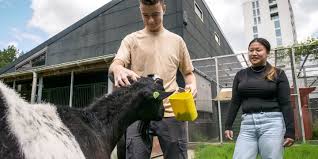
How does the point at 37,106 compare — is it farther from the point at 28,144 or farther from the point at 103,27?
the point at 103,27

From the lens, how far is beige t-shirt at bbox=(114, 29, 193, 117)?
312 centimetres

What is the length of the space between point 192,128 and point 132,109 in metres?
9.25

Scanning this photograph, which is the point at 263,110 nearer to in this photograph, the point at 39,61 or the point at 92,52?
the point at 92,52

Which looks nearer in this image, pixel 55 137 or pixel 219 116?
pixel 55 137

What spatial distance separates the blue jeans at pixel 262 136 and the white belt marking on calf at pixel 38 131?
2339 mm

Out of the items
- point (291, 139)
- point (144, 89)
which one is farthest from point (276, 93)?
point (144, 89)

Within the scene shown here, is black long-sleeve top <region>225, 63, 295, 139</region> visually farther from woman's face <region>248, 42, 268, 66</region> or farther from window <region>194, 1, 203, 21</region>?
window <region>194, 1, 203, 21</region>

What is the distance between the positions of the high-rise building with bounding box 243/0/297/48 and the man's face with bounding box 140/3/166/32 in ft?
300

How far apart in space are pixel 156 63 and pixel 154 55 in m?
0.07

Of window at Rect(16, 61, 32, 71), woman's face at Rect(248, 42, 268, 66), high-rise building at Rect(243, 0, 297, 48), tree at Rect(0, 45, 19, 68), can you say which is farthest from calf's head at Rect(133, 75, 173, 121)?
high-rise building at Rect(243, 0, 297, 48)

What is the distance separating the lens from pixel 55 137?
2.03 metres

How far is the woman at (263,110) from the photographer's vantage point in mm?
3811

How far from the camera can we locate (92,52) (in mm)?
19328

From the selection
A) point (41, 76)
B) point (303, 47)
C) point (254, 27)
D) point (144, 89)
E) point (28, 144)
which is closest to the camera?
point (28, 144)
